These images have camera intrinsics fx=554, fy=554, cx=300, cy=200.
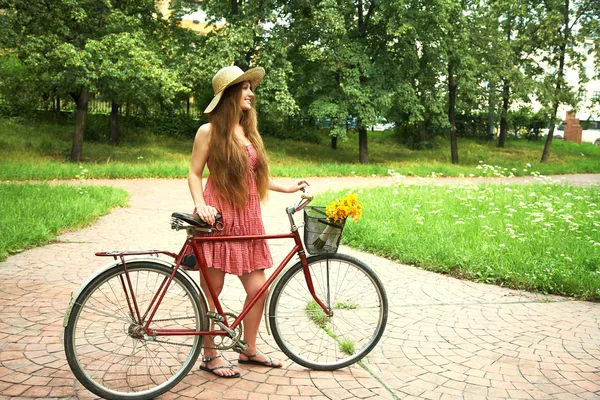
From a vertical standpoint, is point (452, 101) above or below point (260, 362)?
above

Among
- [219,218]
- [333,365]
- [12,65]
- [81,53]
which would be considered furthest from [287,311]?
[12,65]

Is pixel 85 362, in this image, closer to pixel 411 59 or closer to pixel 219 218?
pixel 219 218

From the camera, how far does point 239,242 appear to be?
138 inches

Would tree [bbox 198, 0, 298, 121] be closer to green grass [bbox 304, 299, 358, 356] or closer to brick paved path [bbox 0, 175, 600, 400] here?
brick paved path [bbox 0, 175, 600, 400]

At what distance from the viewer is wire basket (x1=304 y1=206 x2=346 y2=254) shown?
3477mm

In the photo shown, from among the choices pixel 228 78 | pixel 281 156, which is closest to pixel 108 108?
pixel 281 156

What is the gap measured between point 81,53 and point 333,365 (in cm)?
1569

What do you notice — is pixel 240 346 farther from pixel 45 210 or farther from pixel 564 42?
pixel 564 42

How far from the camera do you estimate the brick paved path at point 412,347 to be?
3514 mm

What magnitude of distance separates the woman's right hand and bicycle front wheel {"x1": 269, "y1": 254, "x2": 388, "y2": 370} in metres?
0.66

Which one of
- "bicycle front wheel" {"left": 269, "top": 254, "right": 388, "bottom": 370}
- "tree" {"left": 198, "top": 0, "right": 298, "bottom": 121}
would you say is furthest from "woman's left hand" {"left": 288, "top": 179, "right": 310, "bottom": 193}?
"tree" {"left": 198, "top": 0, "right": 298, "bottom": 121}

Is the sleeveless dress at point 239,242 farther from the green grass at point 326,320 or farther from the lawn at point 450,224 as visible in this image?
the lawn at point 450,224

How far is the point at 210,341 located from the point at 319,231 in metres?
1.03

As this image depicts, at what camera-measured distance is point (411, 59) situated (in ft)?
78.6
